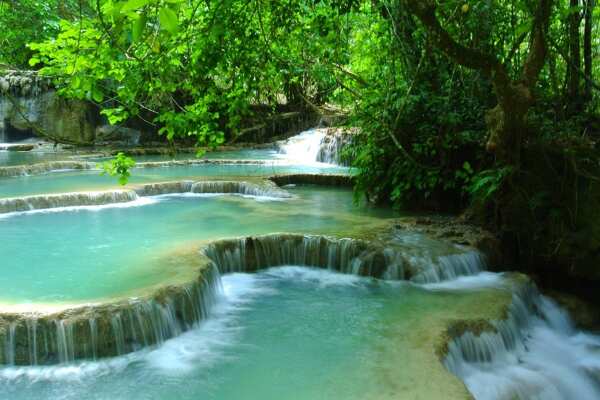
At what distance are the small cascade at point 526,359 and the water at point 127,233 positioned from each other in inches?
107

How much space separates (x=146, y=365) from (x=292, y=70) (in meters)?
4.28

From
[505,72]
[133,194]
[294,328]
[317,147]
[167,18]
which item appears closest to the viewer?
[167,18]

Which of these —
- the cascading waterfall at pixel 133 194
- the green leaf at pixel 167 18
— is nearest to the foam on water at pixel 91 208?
the cascading waterfall at pixel 133 194

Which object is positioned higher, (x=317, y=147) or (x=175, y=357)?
(x=317, y=147)

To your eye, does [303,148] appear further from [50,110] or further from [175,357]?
[175,357]

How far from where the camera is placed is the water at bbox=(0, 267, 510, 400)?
4.02 metres

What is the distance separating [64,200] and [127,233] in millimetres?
2530

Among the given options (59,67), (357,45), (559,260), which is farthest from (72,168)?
(559,260)

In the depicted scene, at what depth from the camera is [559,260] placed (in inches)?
260

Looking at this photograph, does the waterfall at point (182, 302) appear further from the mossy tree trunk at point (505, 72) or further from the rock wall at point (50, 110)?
the rock wall at point (50, 110)

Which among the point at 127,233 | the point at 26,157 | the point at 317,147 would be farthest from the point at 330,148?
the point at 127,233

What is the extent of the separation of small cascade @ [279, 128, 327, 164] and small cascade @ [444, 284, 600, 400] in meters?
10.8

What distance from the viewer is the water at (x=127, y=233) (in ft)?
18.1

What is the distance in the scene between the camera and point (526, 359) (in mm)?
5098
